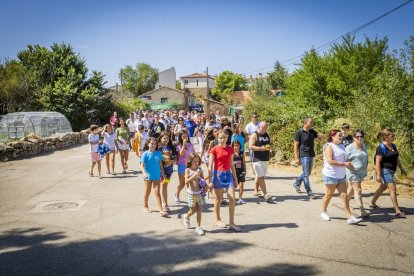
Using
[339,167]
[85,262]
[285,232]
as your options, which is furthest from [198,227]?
[339,167]

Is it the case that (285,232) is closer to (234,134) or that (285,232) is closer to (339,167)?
(339,167)

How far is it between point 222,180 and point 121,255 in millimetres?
2158

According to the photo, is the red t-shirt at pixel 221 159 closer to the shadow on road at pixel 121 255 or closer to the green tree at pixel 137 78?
the shadow on road at pixel 121 255

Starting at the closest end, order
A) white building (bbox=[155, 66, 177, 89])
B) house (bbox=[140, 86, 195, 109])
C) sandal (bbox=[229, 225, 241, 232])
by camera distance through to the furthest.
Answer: sandal (bbox=[229, 225, 241, 232]), house (bbox=[140, 86, 195, 109]), white building (bbox=[155, 66, 177, 89])

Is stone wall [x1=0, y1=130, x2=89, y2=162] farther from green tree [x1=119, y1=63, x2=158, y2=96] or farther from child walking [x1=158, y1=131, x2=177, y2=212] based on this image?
green tree [x1=119, y1=63, x2=158, y2=96]

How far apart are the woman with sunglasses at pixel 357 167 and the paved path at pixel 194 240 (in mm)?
531

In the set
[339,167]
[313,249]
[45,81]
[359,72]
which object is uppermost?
[45,81]

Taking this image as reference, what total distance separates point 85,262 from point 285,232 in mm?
3444

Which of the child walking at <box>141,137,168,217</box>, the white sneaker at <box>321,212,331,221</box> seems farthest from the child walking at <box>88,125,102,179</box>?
the white sneaker at <box>321,212,331,221</box>

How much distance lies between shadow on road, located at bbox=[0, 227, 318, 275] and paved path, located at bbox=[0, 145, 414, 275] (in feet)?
0.05

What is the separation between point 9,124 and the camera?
818 inches

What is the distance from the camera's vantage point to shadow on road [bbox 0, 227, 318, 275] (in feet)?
14.4

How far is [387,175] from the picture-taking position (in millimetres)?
6453

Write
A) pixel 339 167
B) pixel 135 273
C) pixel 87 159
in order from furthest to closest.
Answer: pixel 87 159 → pixel 339 167 → pixel 135 273
